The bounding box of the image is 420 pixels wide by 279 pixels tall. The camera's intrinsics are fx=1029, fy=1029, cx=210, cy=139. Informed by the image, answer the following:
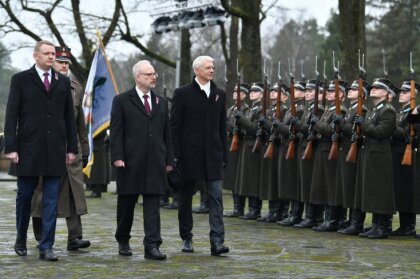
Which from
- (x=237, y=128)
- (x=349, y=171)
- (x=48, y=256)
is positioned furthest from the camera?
(x=237, y=128)

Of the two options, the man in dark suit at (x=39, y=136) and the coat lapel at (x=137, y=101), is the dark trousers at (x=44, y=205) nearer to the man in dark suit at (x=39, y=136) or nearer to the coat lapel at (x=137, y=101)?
the man in dark suit at (x=39, y=136)

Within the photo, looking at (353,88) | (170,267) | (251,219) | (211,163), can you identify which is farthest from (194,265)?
(251,219)

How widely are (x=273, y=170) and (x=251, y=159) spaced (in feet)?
1.73

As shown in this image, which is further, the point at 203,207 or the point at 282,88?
the point at 203,207

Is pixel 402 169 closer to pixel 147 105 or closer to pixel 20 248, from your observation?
pixel 147 105

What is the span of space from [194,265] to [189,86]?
2056 millimetres

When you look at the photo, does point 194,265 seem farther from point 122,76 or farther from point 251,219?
point 122,76

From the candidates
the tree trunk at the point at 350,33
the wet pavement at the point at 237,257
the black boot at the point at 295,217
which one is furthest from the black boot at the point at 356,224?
the tree trunk at the point at 350,33

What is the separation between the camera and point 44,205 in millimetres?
9766

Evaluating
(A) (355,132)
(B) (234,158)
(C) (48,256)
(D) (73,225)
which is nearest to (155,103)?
(D) (73,225)

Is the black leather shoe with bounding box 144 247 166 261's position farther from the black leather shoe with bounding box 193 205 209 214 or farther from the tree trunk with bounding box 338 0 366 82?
the tree trunk with bounding box 338 0 366 82

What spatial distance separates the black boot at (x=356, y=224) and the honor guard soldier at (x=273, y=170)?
70.6 inches

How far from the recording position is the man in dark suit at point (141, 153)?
9898mm

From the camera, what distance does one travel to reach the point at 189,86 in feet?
34.6
